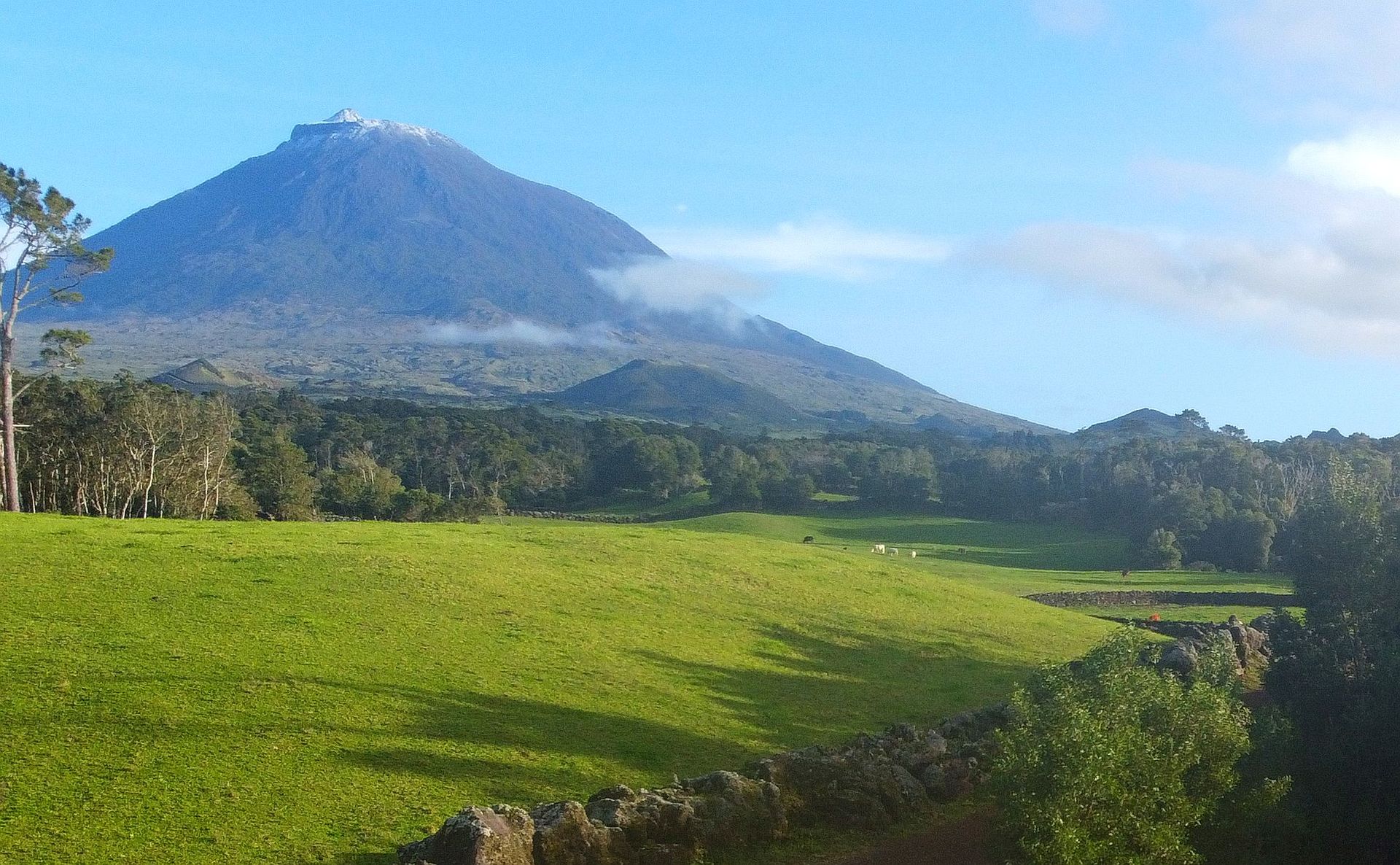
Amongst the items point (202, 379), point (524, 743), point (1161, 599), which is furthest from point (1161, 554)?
point (202, 379)

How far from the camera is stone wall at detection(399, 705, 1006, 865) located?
14594 mm

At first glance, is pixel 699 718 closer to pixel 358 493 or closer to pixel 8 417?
pixel 8 417

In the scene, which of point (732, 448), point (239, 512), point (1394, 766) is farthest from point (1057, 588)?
point (732, 448)

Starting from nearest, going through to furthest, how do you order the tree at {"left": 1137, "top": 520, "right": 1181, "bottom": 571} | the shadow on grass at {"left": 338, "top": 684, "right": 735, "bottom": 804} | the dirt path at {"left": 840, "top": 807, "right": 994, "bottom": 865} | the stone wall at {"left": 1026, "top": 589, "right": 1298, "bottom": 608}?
1. the shadow on grass at {"left": 338, "top": 684, "right": 735, "bottom": 804}
2. the dirt path at {"left": 840, "top": 807, "right": 994, "bottom": 865}
3. the stone wall at {"left": 1026, "top": 589, "right": 1298, "bottom": 608}
4. the tree at {"left": 1137, "top": 520, "right": 1181, "bottom": 571}

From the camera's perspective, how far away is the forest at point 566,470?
5194 centimetres

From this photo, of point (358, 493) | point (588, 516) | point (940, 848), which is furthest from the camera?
point (588, 516)

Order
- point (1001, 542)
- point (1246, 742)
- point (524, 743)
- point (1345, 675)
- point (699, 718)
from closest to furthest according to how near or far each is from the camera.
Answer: point (1246, 742) < point (524, 743) < point (699, 718) < point (1345, 675) < point (1001, 542)

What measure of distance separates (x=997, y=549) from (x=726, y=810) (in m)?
73.3

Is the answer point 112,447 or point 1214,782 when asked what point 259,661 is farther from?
point 112,447

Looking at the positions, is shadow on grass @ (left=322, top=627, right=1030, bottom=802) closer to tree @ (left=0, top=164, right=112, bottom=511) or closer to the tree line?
Result: the tree line

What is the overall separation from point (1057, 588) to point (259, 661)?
49.5 m

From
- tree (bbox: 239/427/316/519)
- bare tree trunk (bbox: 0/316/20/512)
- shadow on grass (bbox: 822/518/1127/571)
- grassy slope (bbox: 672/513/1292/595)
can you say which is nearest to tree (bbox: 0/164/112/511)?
bare tree trunk (bbox: 0/316/20/512)

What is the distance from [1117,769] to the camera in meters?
15.1

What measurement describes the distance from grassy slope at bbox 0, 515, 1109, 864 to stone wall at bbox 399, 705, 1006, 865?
1.47 m
